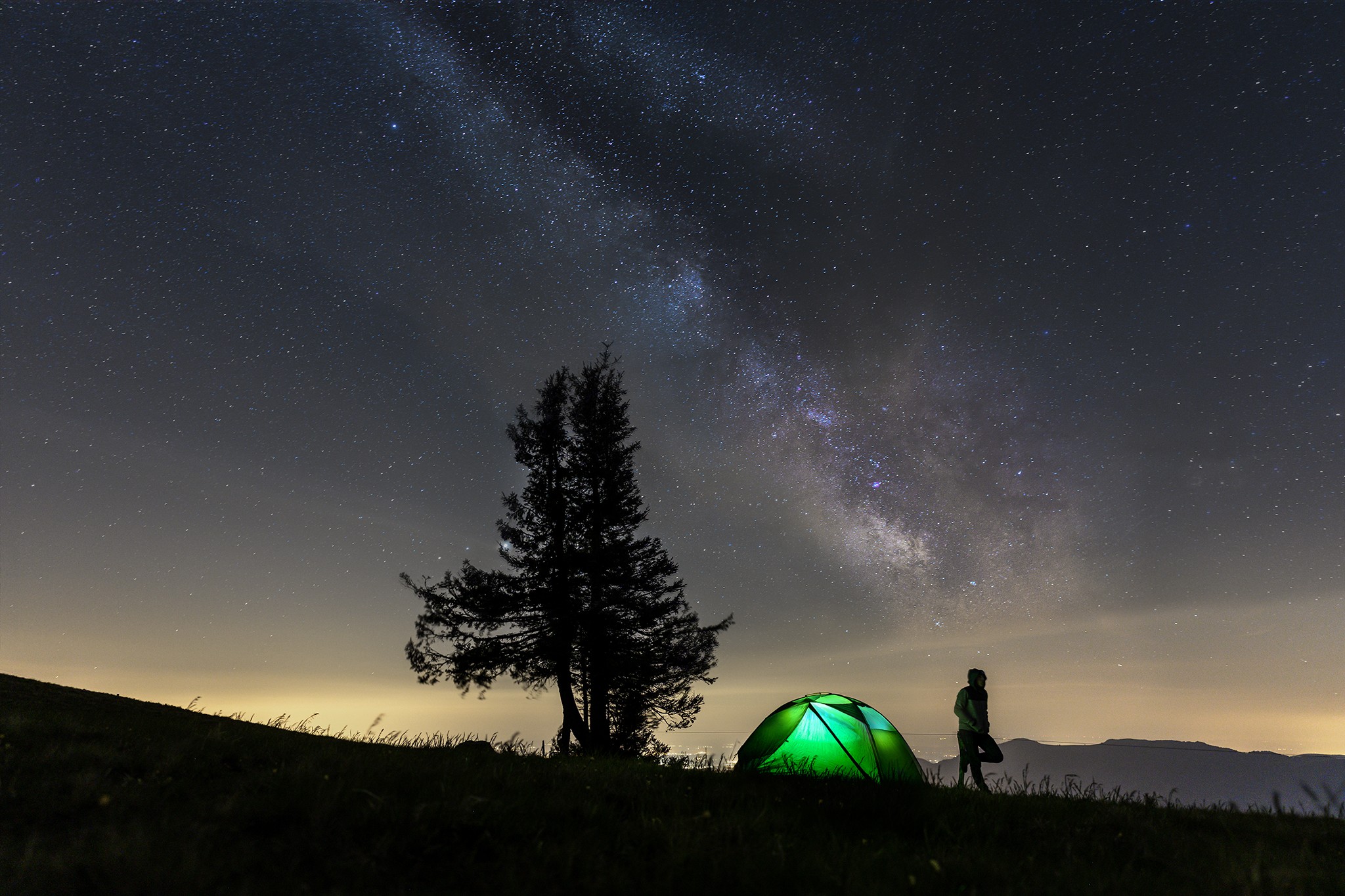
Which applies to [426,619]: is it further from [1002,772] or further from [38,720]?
[1002,772]

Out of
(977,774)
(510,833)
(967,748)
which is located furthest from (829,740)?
(510,833)

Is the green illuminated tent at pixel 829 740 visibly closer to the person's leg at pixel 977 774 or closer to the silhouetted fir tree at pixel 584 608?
the person's leg at pixel 977 774

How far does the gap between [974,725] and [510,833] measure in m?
9.03

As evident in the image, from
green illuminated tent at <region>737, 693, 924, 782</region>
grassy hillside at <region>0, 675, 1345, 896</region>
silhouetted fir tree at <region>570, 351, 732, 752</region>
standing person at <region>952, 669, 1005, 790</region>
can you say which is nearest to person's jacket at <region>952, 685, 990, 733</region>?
standing person at <region>952, 669, 1005, 790</region>

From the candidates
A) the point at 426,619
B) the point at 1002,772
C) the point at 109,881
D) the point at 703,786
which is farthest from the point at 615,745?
the point at 109,881

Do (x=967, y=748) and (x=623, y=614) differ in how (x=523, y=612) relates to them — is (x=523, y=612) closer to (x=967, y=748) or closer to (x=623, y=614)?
(x=623, y=614)

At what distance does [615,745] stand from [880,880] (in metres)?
16.3

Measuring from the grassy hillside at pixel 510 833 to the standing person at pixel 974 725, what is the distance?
156 inches

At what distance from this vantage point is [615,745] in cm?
1892

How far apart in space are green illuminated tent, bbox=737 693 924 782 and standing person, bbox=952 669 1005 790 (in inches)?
48.5

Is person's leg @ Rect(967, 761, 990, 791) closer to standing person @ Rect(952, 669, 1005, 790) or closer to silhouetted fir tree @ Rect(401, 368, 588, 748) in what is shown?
standing person @ Rect(952, 669, 1005, 790)

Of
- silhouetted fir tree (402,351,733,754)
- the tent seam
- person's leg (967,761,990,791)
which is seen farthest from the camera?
silhouetted fir tree (402,351,733,754)

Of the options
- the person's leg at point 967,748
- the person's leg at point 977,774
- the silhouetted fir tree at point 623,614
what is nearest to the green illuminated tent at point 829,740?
the person's leg at point 977,774

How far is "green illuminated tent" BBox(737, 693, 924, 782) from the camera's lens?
957 cm
